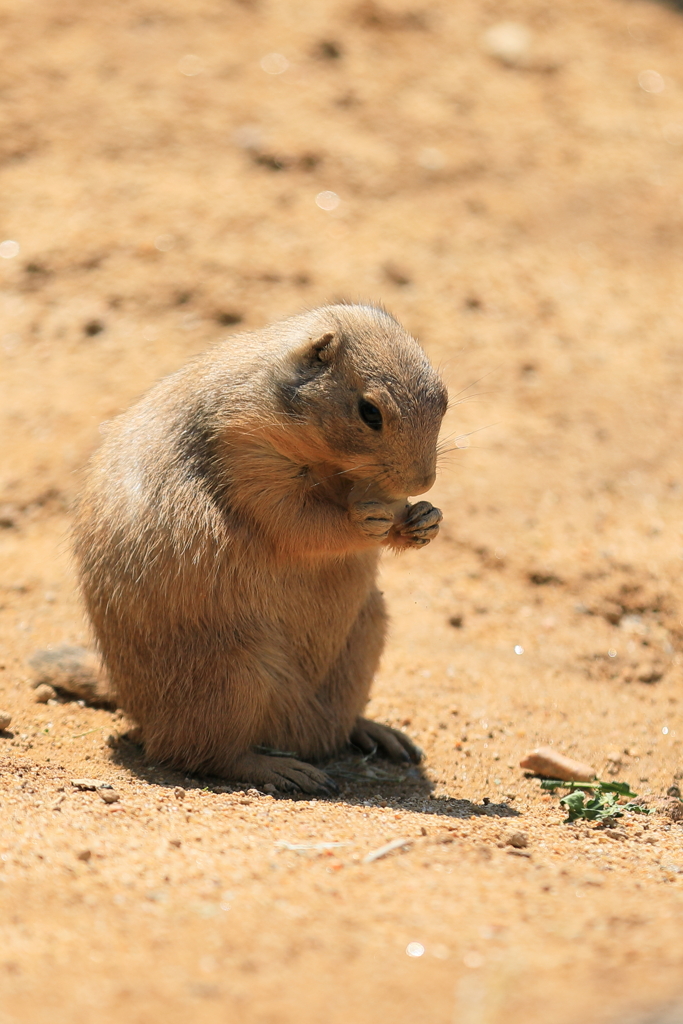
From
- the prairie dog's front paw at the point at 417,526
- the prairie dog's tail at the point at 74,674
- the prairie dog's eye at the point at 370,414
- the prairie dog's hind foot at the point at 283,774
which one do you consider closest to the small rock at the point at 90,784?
the prairie dog's hind foot at the point at 283,774

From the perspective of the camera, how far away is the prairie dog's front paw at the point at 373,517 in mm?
4996

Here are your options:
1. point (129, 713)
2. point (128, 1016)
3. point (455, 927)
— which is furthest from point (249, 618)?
point (128, 1016)

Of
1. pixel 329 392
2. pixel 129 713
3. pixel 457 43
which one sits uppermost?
pixel 457 43

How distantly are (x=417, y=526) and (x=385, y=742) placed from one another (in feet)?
4.73

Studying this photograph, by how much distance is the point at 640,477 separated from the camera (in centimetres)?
830

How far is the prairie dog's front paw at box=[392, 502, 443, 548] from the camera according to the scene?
5.15 meters

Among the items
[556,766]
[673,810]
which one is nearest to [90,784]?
[556,766]

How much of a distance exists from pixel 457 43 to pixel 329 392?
312 inches

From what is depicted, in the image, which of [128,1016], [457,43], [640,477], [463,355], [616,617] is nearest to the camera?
[128,1016]

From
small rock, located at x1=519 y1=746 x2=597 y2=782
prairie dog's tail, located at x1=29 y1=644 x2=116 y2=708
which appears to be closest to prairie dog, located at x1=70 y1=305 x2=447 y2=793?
prairie dog's tail, located at x1=29 y1=644 x2=116 y2=708

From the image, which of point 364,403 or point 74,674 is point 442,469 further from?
point 364,403

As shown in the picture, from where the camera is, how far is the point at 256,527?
5.24 m

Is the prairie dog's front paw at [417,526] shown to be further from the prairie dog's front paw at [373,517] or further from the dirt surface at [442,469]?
the dirt surface at [442,469]

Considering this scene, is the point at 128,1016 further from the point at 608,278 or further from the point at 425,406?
the point at 608,278
